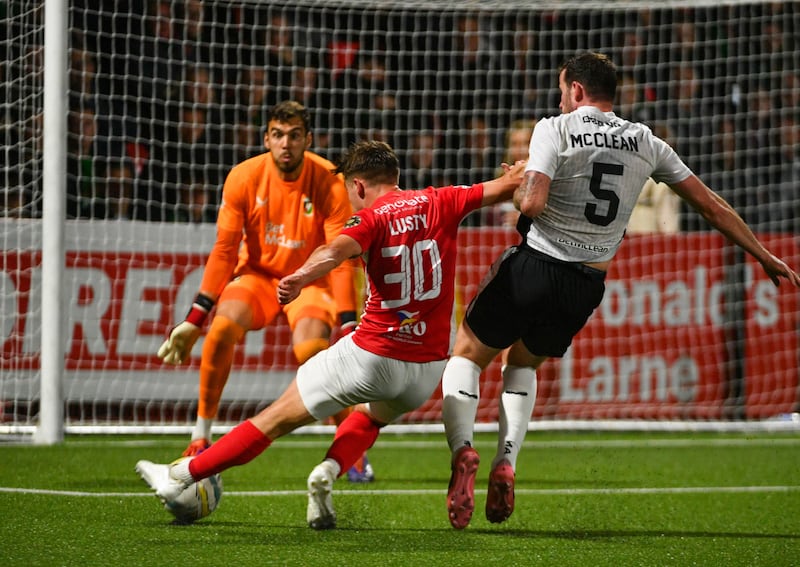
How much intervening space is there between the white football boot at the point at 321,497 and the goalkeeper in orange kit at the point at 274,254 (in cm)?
154

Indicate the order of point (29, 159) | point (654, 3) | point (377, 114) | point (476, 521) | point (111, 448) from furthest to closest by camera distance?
1. point (377, 114)
2. point (654, 3)
3. point (29, 159)
4. point (111, 448)
5. point (476, 521)

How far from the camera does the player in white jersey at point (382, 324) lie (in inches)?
184

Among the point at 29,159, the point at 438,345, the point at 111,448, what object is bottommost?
the point at 111,448

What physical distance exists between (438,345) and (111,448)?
4117mm

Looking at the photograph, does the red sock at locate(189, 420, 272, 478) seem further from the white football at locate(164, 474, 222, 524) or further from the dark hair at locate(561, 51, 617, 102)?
the dark hair at locate(561, 51, 617, 102)

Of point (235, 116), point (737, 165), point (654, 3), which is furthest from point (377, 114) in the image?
point (737, 165)

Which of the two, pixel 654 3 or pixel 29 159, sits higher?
pixel 654 3

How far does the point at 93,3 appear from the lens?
9.48m

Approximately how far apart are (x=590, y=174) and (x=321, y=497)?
163 centimetres

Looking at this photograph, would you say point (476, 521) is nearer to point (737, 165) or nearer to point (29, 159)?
point (29, 159)

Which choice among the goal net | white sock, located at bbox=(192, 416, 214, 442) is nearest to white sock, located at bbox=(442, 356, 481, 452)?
white sock, located at bbox=(192, 416, 214, 442)

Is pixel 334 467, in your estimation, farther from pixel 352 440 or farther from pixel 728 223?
pixel 728 223

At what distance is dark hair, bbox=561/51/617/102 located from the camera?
490 cm

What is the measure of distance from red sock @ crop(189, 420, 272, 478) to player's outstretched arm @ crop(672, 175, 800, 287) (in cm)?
194
